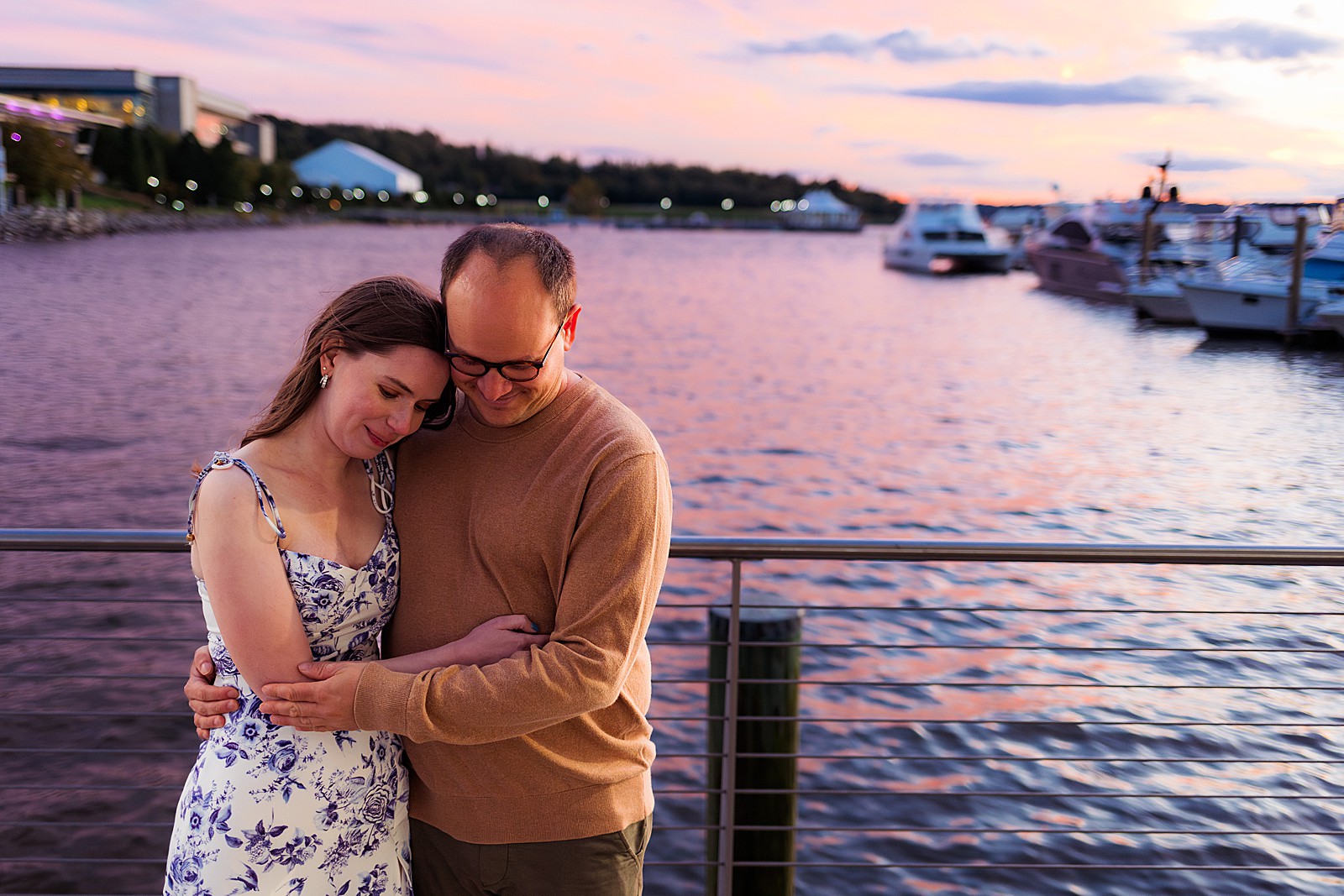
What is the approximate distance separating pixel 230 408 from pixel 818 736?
15936 mm

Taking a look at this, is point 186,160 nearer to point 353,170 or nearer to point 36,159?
point 36,159

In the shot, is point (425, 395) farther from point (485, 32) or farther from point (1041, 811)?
point (485, 32)

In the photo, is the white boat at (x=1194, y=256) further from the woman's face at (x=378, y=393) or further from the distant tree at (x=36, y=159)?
the distant tree at (x=36, y=159)

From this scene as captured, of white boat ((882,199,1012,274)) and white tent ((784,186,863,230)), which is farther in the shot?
white tent ((784,186,863,230))

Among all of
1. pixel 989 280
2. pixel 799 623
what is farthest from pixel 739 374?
pixel 989 280

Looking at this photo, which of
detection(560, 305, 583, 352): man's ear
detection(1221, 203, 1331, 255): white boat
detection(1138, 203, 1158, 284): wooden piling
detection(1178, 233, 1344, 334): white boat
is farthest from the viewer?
detection(1138, 203, 1158, 284): wooden piling

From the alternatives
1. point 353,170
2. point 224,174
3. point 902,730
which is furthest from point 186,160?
point 902,730

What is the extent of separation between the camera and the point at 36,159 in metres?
59.8

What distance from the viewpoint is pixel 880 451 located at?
17766 mm

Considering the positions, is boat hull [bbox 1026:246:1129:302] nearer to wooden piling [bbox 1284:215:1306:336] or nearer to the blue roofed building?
wooden piling [bbox 1284:215:1306:336]

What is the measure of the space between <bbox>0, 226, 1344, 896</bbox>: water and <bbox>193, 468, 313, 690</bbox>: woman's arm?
280 millimetres

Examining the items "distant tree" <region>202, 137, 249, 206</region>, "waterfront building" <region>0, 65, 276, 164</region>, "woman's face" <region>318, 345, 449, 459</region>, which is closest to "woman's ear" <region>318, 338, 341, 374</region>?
"woman's face" <region>318, 345, 449, 459</region>

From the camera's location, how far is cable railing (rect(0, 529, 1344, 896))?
10.5ft

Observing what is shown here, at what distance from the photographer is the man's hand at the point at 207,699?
183cm
